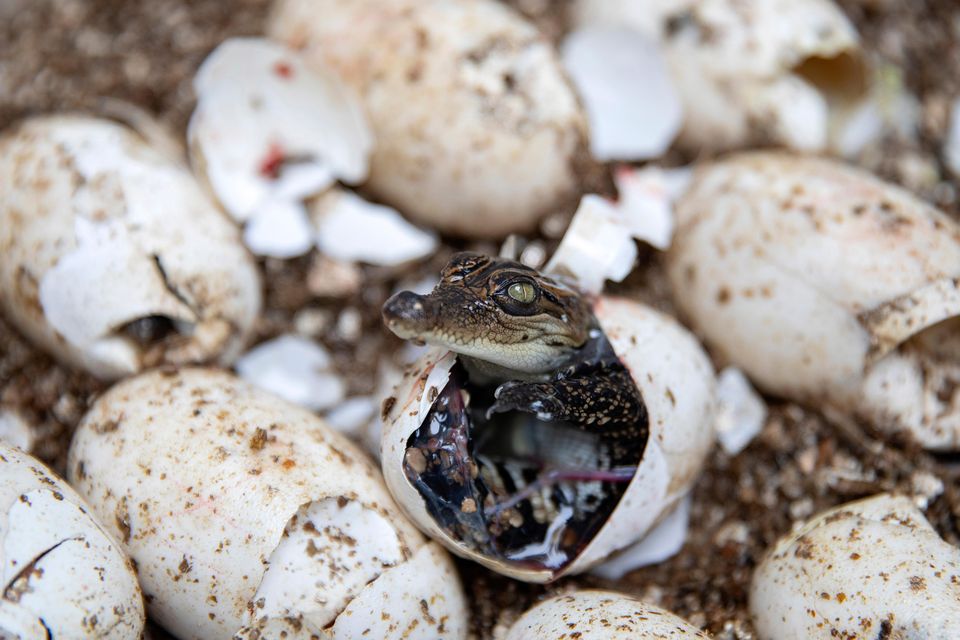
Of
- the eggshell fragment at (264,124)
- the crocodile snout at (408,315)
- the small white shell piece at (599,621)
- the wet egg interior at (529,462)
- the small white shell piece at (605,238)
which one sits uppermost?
the crocodile snout at (408,315)

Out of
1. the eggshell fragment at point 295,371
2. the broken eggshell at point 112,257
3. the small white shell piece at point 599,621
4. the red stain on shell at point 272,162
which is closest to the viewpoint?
the small white shell piece at point 599,621

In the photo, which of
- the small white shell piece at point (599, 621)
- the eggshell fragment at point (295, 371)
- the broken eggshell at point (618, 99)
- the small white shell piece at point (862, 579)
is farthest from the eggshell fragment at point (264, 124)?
the small white shell piece at point (862, 579)

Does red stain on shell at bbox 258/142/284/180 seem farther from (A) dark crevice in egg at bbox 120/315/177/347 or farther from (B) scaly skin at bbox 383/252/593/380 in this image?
(B) scaly skin at bbox 383/252/593/380

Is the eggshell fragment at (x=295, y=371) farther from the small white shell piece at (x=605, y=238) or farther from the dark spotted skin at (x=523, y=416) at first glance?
the small white shell piece at (x=605, y=238)

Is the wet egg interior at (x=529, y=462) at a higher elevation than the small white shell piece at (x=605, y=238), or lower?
lower

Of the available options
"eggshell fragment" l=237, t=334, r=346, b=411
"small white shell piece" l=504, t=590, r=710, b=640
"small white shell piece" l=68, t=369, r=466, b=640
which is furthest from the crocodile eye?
"eggshell fragment" l=237, t=334, r=346, b=411

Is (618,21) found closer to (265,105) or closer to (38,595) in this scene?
(265,105)

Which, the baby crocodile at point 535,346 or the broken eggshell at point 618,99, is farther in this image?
the broken eggshell at point 618,99
